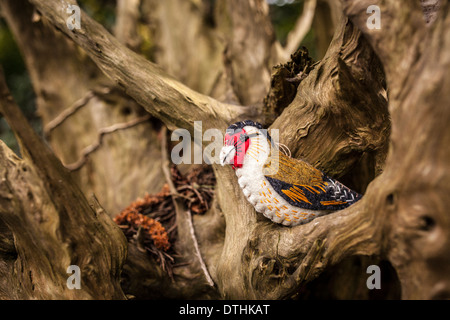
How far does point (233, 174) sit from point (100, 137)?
1289 mm

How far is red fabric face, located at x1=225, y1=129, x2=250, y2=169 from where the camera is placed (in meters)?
1.20

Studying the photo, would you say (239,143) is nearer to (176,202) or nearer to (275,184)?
(275,184)

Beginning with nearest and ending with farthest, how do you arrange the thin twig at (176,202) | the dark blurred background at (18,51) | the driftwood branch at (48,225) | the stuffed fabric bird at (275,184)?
the driftwood branch at (48,225), the stuffed fabric bird at (275,184), the thin twig at (176,202), the dark blurred background at (18,51)

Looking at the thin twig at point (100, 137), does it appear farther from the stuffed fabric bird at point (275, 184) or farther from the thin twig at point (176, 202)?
the stuffed fabric bird at point (275, 184)

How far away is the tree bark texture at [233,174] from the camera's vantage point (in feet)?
2.72

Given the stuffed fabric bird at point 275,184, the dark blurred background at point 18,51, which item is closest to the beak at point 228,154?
the stuffed fabric bird at point 275,184

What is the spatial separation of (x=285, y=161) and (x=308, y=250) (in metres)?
0.29

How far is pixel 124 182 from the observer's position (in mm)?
2396

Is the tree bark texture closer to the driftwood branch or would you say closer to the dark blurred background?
the driftwood branch

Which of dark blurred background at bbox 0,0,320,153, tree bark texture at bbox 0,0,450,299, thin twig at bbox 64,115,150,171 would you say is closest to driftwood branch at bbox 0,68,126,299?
Result: tree bark texture at bbox 0,0,450,299

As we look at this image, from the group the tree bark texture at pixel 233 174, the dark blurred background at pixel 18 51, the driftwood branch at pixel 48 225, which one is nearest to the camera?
the tree bark texture at pixel 233 174
